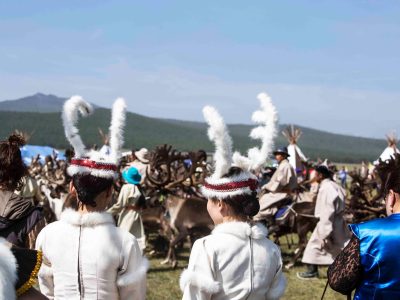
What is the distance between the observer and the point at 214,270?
118 inches

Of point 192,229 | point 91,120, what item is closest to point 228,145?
point 192,229

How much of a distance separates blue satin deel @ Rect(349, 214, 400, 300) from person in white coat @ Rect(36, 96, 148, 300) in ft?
3.86

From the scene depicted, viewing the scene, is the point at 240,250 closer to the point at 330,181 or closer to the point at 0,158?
the point at 0,158

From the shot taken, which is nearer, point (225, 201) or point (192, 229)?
point (225, 201)

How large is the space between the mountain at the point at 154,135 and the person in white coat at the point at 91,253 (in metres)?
50.3

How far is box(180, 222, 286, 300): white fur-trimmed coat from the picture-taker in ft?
9.79

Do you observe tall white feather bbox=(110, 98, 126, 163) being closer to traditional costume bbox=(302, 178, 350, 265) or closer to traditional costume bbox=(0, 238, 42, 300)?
traditional costume bbox=(0, 238, 42, 300)

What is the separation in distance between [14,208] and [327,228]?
625 cm

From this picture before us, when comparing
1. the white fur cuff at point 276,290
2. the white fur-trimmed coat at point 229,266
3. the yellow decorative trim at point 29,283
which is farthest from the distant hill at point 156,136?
the yellow decorative trim at point 29,283

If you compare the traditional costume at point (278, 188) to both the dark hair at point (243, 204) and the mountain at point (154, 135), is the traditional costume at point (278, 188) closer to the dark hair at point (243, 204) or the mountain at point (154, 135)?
the dark hair at point (243, 204)

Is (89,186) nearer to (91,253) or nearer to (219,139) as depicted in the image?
(91,253)

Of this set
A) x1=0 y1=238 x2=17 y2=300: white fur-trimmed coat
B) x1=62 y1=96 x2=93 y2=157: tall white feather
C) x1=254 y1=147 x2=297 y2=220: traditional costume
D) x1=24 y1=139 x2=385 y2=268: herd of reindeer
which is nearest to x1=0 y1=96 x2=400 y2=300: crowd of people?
x1=62 y1=96 x2=93 y2=157: tall white feather

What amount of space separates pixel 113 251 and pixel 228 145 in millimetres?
869

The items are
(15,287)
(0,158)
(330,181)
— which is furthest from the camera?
(330,181)
